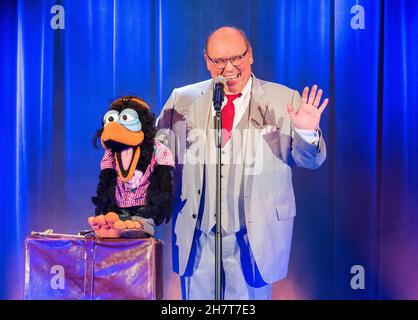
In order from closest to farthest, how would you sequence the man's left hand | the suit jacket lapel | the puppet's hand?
the puppet's hand < the man's left hand < the suit jacket lapel

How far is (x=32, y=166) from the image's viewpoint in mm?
3871

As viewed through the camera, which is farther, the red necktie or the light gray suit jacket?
the red necktie

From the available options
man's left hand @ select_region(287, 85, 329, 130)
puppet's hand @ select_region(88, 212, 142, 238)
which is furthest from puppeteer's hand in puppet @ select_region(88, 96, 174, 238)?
man's left hand @ select_region(287, 85, 329, 130)

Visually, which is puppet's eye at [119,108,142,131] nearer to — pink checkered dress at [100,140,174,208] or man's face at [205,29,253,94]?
pink checkered dress at [100,140,174,208]

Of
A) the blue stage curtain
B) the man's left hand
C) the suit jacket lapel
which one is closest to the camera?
the man's left hand

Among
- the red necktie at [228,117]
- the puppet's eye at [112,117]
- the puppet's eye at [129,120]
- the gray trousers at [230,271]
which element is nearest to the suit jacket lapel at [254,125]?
the red necktie at [228,117]

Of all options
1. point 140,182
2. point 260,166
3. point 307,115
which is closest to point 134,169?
point 140,182

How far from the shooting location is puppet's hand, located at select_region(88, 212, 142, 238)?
3.11m

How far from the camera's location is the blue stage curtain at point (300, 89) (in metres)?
3.70

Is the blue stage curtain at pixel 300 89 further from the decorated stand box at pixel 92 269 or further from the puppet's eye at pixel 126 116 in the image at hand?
the decorated stand box at pixel 92 269

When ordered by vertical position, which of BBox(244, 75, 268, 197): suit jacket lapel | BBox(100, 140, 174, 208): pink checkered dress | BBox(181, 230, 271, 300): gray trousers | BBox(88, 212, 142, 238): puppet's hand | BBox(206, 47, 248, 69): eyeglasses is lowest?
BBox(181, 230, 271, 300): gray trousers

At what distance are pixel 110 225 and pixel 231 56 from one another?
1.23 meters

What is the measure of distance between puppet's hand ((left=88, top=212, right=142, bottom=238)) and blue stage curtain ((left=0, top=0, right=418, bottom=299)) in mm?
688
